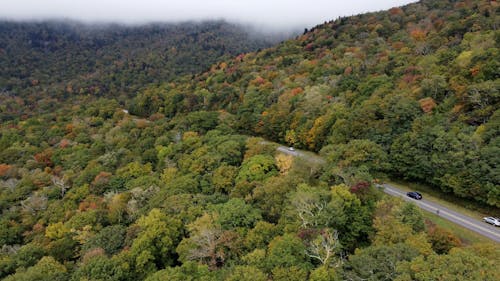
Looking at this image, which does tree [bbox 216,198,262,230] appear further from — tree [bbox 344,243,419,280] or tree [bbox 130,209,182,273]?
tree [bbox 344,243,419,280]

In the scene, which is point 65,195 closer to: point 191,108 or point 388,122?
point 191,108

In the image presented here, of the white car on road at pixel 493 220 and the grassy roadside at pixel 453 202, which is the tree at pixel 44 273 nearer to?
the grassy roadside at pixel 453 202

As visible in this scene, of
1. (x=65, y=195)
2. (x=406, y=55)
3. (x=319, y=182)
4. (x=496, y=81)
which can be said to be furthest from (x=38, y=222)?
(x=406, y=55)

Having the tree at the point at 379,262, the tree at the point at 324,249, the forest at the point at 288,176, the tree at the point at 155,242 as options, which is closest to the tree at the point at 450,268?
the forest at the point at 288,176

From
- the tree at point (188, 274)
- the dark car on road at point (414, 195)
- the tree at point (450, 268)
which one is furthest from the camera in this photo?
the dark car on road at point (414, 195)

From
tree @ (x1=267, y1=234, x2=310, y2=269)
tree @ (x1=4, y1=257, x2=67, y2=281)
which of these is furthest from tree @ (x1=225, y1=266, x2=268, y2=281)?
tree @ (x1=4, y1=257, x2=67, y2=281)
